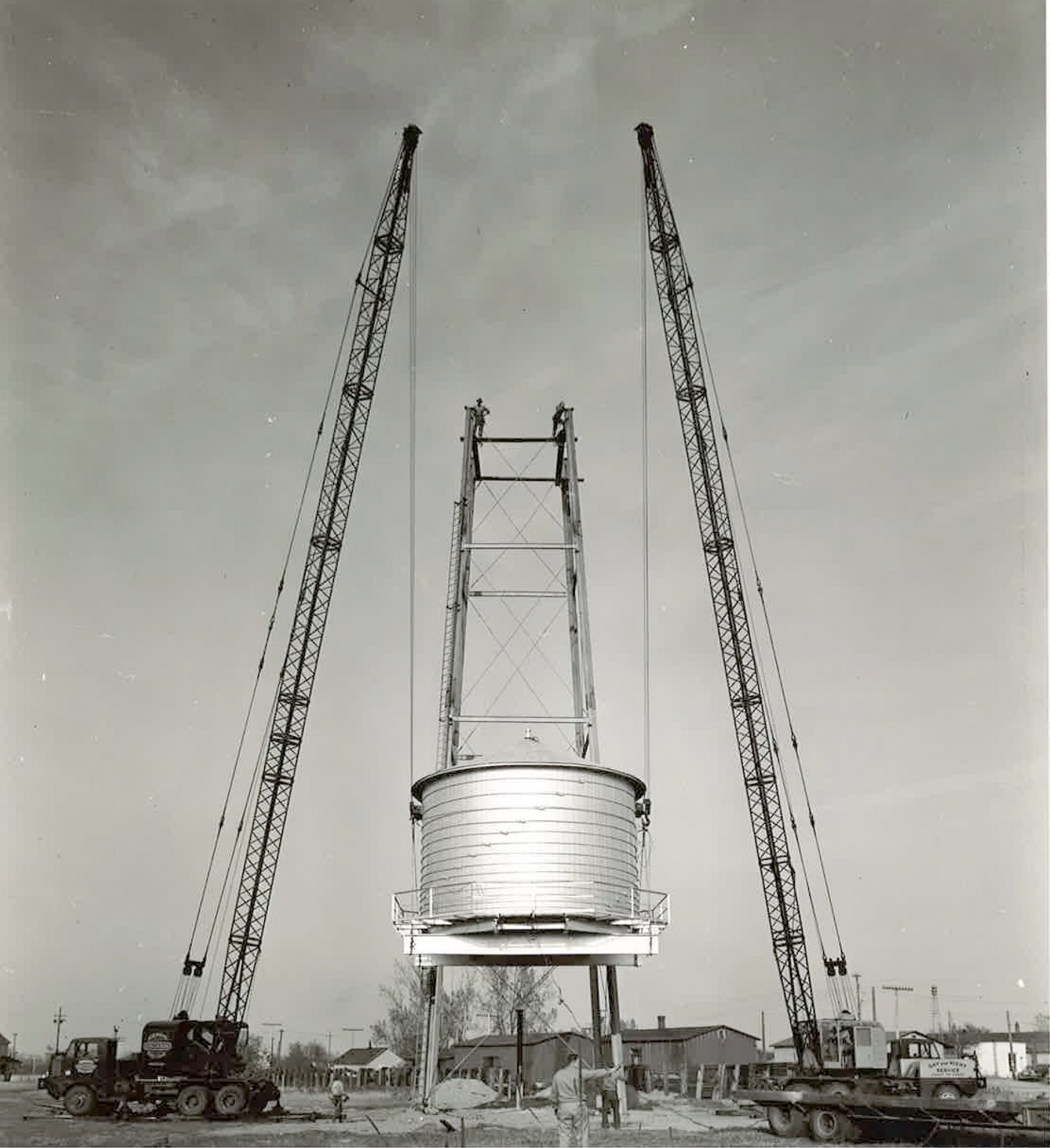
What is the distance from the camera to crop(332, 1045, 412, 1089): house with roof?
6588 cm

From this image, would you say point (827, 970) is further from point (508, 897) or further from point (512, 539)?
point (508, 897)

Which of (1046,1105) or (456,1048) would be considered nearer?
(1046,1105)

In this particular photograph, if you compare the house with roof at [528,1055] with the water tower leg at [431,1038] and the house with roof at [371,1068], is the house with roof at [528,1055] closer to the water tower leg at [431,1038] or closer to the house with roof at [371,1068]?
the house with roof at [371,1068]

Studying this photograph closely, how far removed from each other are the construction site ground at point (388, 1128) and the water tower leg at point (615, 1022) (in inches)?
27.5

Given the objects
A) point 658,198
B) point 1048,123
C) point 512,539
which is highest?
point 658,198

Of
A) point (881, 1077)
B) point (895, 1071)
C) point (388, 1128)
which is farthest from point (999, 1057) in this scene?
point (388, 1128)

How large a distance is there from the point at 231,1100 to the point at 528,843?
1199 cm

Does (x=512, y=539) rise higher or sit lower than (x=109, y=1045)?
higher

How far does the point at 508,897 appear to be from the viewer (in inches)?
1111

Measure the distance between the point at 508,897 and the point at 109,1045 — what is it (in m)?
13.5

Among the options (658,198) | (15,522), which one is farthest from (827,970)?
(15,522)

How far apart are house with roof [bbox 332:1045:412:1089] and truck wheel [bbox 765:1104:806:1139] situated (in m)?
27.7

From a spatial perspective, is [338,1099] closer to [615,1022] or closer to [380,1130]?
[380,1130]

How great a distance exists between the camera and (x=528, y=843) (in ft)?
93.2
